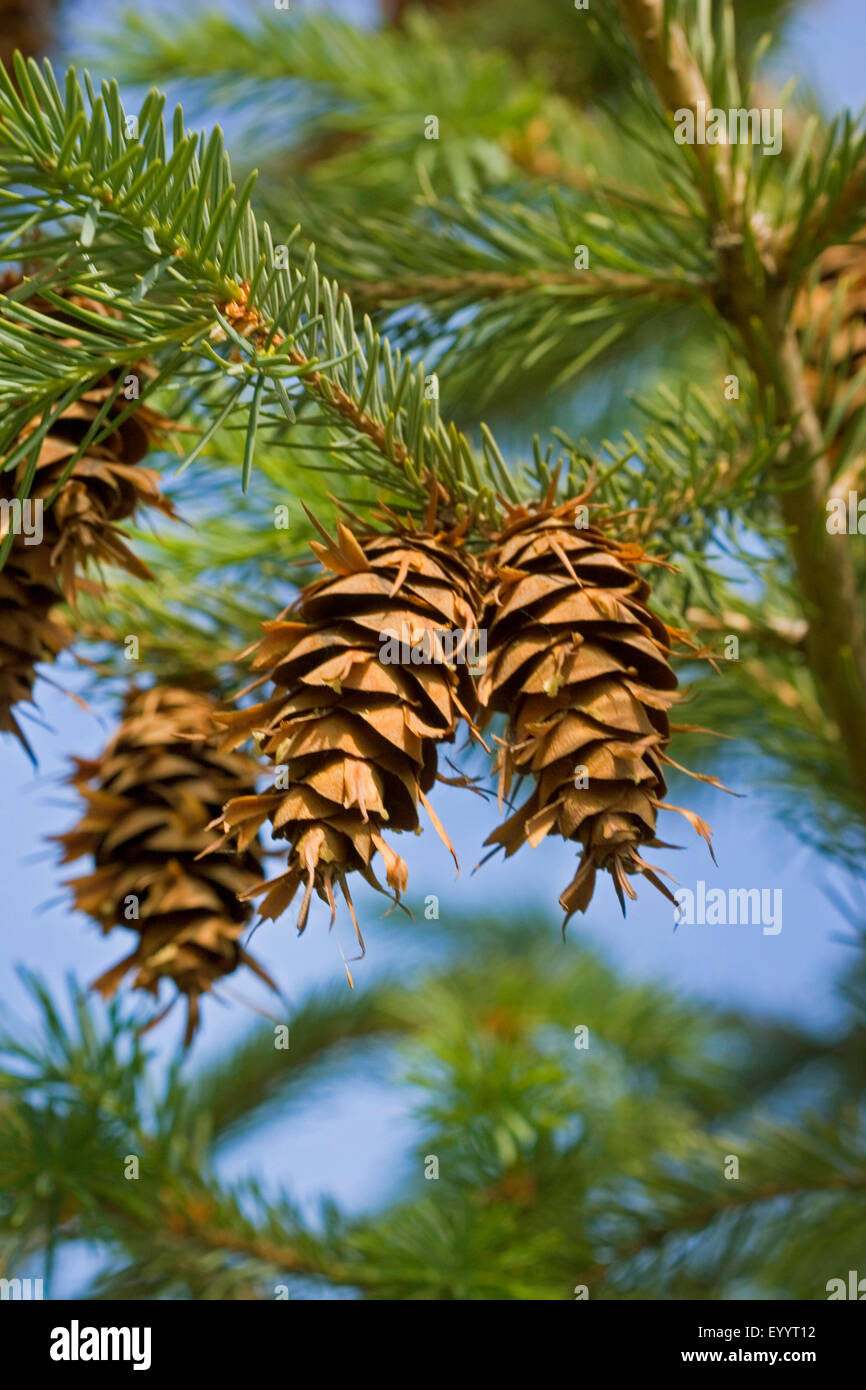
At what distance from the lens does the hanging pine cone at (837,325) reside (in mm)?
632

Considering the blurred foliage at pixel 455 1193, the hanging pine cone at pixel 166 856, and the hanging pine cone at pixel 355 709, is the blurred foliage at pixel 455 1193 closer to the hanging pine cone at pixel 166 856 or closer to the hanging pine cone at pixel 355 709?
the hanging pine cone at pixel 166 856

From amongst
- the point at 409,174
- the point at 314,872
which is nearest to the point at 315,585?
the point at 314,872

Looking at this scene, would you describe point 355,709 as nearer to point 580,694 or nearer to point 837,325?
point 580,694

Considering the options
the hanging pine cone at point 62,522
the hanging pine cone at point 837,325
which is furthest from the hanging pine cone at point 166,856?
the hanging pine cone at point 837,325

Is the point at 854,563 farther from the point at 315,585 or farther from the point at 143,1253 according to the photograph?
the point at 143,1253

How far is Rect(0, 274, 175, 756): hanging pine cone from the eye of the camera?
44cm

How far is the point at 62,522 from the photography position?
1.45 feet

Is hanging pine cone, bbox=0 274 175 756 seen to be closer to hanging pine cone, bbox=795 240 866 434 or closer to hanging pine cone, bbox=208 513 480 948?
hanging pine cone, bbox=208 513 480 948

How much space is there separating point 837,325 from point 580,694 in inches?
13.0

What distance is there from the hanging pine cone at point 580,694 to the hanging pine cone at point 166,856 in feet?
0.54

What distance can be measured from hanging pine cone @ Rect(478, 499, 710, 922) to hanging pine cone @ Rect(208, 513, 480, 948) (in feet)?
0.06

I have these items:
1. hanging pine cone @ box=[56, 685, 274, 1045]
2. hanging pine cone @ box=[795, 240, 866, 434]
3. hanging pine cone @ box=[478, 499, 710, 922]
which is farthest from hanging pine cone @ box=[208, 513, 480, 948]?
hanging pine cone @ box=[795, 240, 866, 434]
